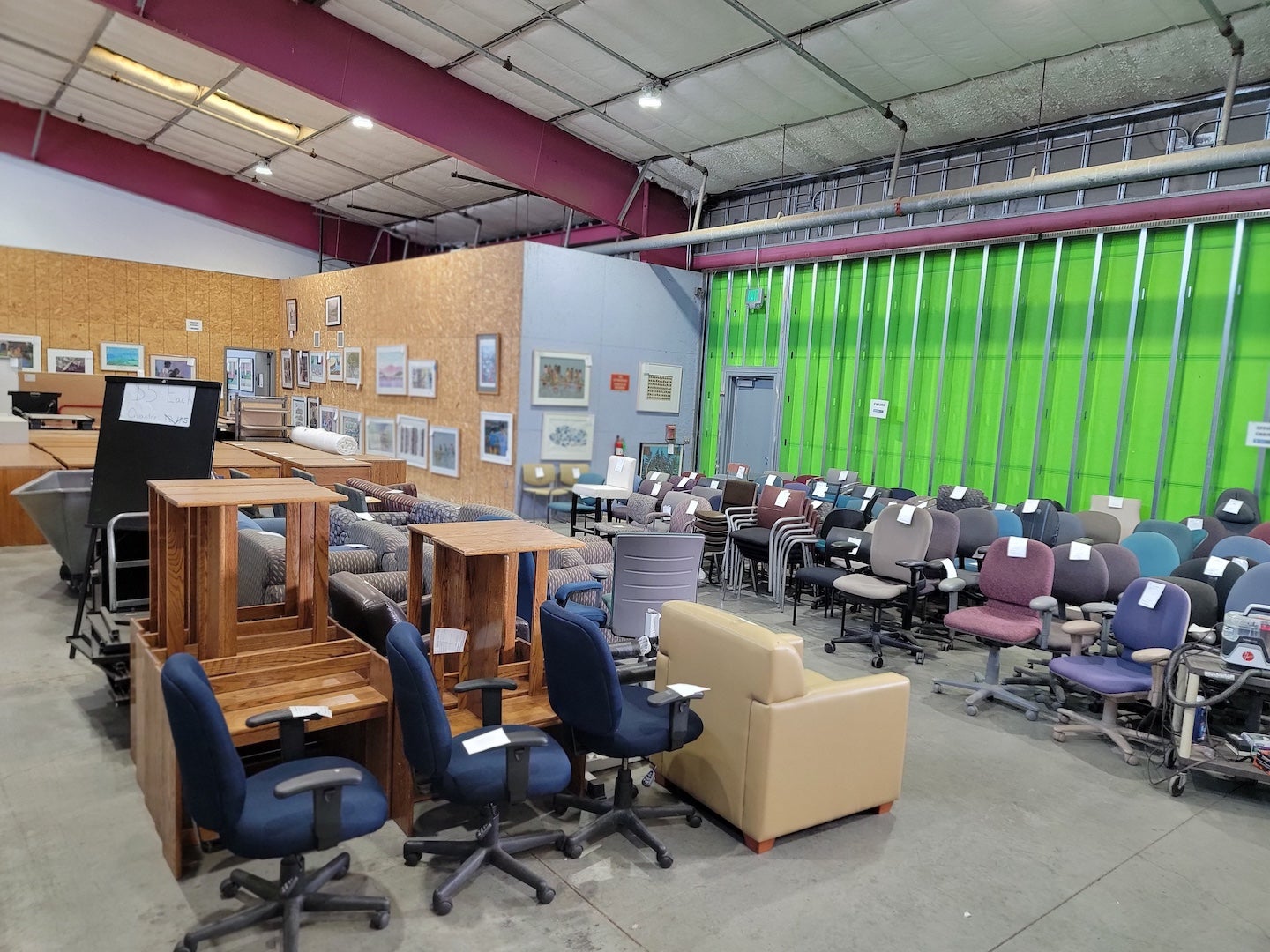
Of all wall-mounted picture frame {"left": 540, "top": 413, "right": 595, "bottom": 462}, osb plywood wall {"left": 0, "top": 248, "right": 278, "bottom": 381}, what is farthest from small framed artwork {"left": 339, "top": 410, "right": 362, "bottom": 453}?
wall-mounted picture frame {"left": 540, "top": 413, "right": 595, "bottom": 462}

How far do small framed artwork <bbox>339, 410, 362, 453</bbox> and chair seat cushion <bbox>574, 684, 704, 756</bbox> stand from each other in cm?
1177

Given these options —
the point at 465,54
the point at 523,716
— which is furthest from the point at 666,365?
the point at 523,716

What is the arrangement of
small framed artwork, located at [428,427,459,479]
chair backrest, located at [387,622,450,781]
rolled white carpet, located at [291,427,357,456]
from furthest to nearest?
small framed artwork, located at [428,427,459,479] < rolled white carpet, located at [291,427,357,456] < chair backrest, located at [387,622,450,781]

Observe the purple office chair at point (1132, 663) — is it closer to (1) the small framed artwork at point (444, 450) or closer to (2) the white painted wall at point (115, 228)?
(1) the small framed artwork at point (444, 450)

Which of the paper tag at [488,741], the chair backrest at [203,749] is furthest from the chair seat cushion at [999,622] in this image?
the chair backrest at [203,749]

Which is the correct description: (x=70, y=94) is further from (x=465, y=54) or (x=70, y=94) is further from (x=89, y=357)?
(x=465, y=54)

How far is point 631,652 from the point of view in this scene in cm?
448

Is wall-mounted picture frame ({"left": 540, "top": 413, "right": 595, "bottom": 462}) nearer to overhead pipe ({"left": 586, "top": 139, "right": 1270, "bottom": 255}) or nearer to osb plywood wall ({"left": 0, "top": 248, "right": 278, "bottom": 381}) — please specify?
overhead pipe ({"left": 586, "top": 139, "right": 1270, "bottom": 255})

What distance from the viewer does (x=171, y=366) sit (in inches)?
596

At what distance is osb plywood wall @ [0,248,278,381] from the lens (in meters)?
13.5

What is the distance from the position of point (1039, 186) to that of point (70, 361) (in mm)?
15249

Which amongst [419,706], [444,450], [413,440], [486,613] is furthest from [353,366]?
[419,706]

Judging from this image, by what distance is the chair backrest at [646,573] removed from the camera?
4.88 metres

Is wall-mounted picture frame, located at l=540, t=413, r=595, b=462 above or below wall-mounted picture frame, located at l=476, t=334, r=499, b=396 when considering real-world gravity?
below
